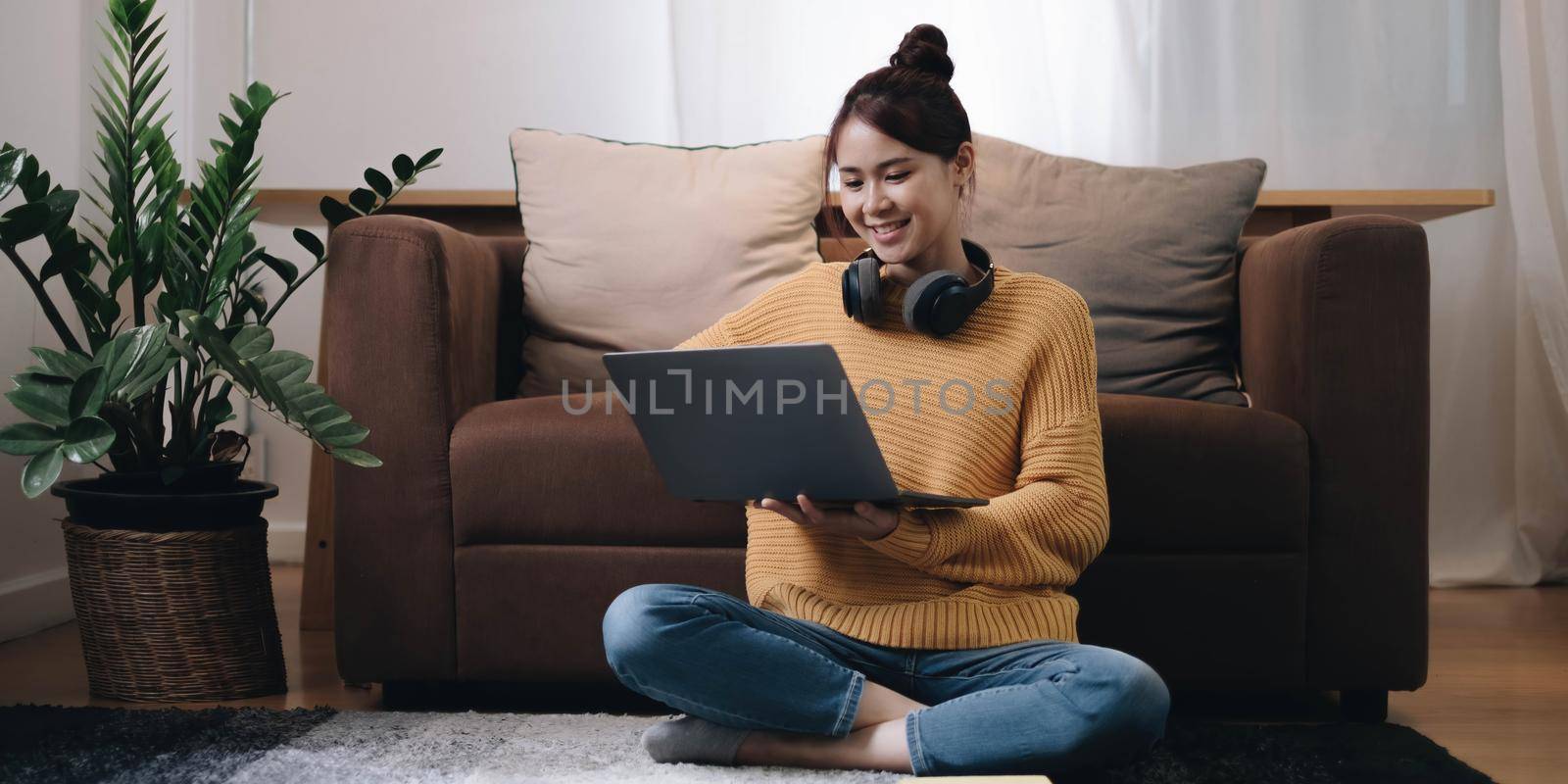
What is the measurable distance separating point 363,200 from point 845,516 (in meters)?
1.07

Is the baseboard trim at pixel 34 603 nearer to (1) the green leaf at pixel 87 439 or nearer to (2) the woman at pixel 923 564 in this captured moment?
(1) the green leaf at pixel 87 439

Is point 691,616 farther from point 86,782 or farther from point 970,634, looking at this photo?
point 86,782

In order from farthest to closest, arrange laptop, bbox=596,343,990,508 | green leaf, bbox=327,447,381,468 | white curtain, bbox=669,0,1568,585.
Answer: white curtain, bbox=669,0,1568,585, green leaf, bbox=327,447,381,468, laptop, bbox=596,343,990,508

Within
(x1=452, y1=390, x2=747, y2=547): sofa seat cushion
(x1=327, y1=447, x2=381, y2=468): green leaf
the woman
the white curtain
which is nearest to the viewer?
the woman

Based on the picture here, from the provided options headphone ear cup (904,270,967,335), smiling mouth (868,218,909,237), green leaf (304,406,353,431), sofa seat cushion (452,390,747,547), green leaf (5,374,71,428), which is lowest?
sofa seat cushion (452,390,747,547)

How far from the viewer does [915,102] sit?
4.34 feet

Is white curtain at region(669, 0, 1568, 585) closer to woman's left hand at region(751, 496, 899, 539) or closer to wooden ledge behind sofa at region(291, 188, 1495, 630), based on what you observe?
wooden ledge behind sofa at region(291, 188, 1495, 630)

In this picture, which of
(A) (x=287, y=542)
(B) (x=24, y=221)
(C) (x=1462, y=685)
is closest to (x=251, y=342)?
(B) (x=24, y=221)

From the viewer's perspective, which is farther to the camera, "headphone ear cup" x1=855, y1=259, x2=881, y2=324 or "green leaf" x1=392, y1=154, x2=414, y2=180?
"green leaf" x1=392, y1=154, x2=414, y2=180

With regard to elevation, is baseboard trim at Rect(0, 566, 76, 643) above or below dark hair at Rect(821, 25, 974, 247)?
below

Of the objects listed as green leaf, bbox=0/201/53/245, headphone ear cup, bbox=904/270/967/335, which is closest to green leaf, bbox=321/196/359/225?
green leaf, bbox=0/201/53/245

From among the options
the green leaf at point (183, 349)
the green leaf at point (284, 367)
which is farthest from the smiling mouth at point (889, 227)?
the green leaf at point (183, 349)

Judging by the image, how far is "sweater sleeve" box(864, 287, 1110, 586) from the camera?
1.22 metres

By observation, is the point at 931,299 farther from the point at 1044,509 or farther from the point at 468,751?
the point at 468,751
